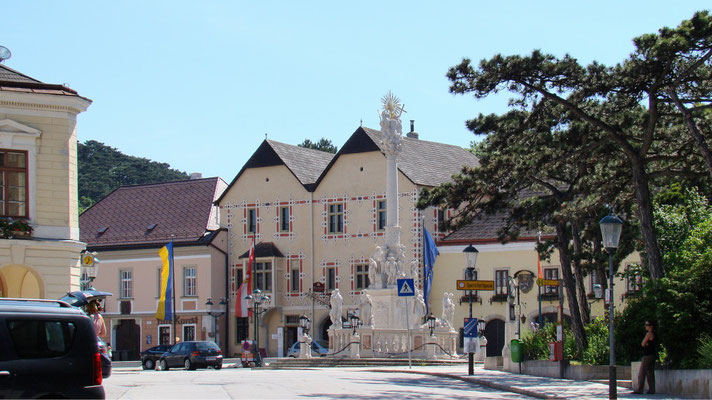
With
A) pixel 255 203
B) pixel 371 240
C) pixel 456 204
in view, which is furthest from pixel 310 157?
pixel 456 204

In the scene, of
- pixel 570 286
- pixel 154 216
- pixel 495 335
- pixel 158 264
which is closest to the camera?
pixel 570 286

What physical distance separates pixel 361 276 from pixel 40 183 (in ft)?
101

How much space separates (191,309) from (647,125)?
130 ft

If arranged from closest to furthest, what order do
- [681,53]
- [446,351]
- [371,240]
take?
[681,53] → [446,351] → [371,240]

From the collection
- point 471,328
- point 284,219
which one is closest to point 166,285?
point 284,219

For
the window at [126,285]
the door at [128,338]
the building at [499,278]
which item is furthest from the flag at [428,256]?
the window at [126,285]

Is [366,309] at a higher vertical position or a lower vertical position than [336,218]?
lower

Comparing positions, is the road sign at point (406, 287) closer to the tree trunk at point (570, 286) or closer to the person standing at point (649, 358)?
the tree trunk at point (570, 286)

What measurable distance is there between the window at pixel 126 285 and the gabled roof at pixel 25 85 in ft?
112

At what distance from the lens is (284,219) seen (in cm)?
6266

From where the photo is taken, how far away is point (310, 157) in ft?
218

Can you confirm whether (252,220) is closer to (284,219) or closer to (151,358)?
(284,219)

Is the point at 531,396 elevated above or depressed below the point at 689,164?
below

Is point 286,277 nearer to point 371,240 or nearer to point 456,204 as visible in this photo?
point 371,240
